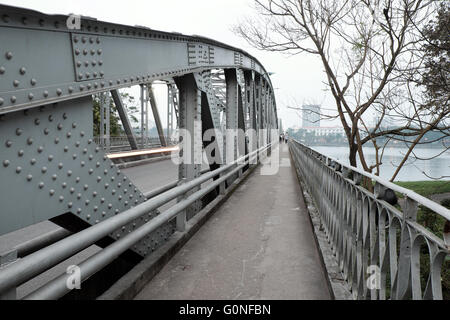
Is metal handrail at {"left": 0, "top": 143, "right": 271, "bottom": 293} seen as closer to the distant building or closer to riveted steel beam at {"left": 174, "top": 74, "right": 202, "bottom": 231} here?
riveted steel beam at {"left": 174, "top": 74, "right": 202, "bottom": 231}

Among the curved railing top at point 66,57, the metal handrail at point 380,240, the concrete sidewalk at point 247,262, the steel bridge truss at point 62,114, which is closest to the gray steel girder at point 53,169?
the steel bridge truss at point 62,114

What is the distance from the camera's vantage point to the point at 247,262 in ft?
14.0

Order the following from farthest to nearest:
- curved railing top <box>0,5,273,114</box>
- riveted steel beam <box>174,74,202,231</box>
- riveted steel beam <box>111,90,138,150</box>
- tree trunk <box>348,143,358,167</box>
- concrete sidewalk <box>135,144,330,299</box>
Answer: riveted steel beam <box>111,90,138,150</box> < tree trunk <box>348,143,358,167</box> < riveted steel beam <box>174,74,202,231</box> < concrete sidewalk <box>135,144,330,299</box> < curved railing top <box>0,5,273,114</box>

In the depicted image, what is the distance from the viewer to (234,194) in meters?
9.30

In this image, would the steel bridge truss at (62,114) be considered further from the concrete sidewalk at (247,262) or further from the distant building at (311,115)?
the distant building at (311,115)

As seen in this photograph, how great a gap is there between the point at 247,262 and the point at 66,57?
10.1 ft

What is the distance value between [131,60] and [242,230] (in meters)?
3.54

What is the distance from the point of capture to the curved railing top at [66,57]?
79.4 inches

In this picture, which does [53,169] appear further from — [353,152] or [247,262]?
[353,152]

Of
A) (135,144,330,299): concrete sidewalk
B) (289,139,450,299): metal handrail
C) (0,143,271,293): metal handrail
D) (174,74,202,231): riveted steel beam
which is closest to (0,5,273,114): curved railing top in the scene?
(0,143,271,293): metal handrail

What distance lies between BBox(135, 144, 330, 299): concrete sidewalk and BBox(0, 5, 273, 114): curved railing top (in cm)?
207

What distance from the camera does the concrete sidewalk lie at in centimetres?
343

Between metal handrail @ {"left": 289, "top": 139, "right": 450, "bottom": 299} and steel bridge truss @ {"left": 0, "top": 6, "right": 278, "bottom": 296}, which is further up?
steel bridge truss @ {"left": 0, "top": 6, "right": 278, "bottom": 296}

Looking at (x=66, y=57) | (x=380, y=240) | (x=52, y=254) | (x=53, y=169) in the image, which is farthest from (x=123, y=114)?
(x=380, y=240)
